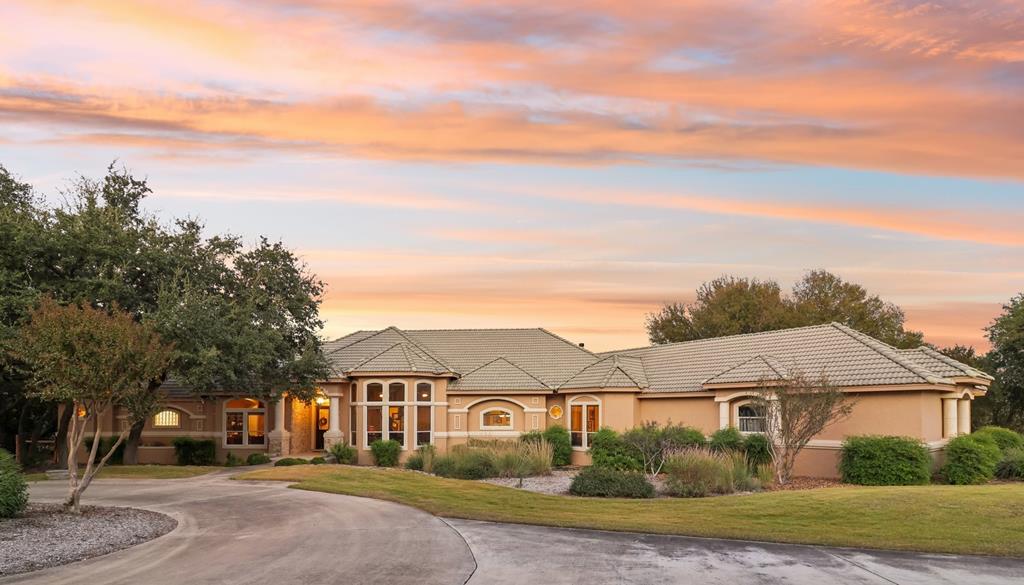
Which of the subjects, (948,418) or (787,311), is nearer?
(948,418)

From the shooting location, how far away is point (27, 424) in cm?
4038

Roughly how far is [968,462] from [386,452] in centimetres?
2098

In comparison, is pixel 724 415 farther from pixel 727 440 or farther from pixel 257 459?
pixel 257 459

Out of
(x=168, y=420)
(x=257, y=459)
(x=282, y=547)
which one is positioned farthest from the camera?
(x=168, y=420)

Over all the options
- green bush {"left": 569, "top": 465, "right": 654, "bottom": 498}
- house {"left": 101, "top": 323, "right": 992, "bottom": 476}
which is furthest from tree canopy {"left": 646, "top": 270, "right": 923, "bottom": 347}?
green bush {"left": 569, "top": 465, "right": 654, "bottom": 498}

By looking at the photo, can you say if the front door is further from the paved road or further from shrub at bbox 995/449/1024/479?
shrub at bbox 995/449/1024/479

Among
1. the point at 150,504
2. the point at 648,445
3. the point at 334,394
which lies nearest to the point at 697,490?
the point at 648,445

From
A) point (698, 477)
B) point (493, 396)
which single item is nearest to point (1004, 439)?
point (698, 477)

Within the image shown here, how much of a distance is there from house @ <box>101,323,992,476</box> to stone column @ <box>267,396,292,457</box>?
50mm

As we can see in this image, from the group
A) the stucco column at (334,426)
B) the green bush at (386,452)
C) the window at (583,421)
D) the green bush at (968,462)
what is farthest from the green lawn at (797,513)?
the stucco column at (334,426)

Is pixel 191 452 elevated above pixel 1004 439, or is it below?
below

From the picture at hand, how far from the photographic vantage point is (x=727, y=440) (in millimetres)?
26797

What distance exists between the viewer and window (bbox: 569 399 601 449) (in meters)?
33.6

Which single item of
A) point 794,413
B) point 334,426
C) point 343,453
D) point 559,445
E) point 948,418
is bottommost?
point 343,453
